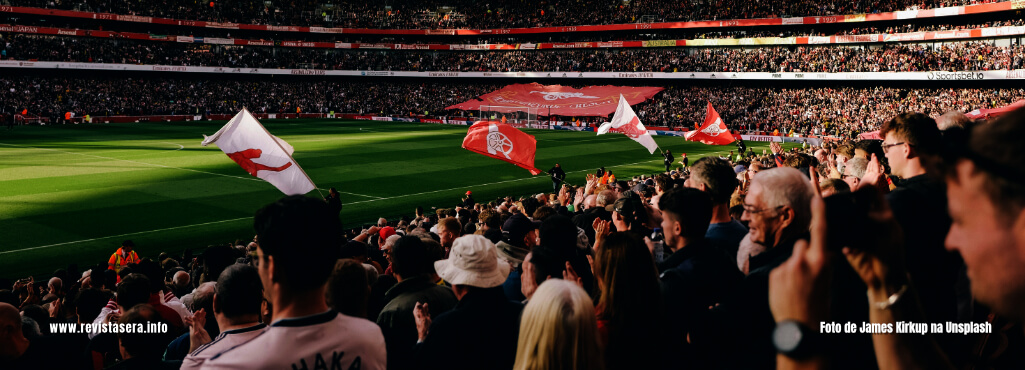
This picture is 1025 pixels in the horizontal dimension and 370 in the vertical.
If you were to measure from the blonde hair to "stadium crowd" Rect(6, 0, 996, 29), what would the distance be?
60.5 m

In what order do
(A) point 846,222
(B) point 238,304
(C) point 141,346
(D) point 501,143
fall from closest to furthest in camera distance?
(A) point 846,222, (B) point 238,304, (C) point 141,346, (D) point 501,143

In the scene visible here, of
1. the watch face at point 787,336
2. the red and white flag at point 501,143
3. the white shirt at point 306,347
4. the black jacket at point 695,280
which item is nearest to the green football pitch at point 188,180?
the red and white flag at point 501,143

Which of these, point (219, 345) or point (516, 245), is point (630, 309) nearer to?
point (219, 345)

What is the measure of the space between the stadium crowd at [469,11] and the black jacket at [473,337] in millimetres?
59950

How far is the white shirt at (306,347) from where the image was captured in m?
2.62

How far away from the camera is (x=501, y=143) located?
1719 cm

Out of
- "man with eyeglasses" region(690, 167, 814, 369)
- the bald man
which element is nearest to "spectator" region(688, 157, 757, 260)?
"man with eyeglasses" region(690, 167, 814, 369)

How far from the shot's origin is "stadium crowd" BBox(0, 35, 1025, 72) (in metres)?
50.8

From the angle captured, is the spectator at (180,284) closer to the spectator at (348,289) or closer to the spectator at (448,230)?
the spectator at (448,230)

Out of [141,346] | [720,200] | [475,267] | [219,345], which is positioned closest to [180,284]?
[141,346]

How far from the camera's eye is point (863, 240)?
2.05m

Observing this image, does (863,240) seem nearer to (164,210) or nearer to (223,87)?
(164,210)

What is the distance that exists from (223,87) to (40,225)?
176ft

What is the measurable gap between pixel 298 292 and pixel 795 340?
188cm
